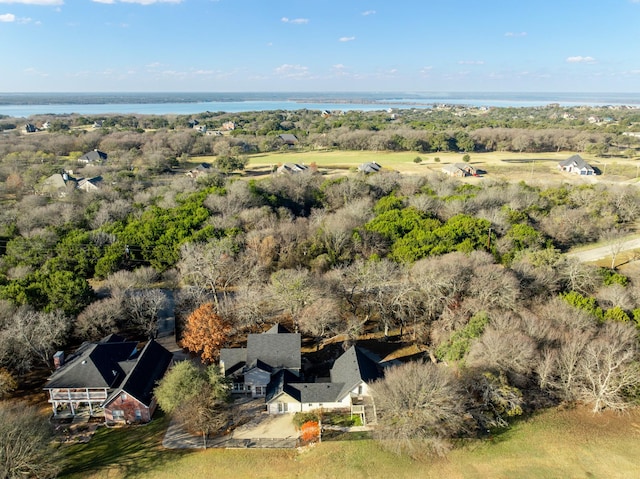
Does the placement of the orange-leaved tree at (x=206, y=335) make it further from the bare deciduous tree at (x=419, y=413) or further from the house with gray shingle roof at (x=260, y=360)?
the bare deciduous tree at (x=419, y=413)

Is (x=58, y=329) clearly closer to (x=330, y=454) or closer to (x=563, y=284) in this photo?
(x=330, y=454)

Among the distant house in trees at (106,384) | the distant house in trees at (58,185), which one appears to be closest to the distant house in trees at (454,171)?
the distant house in trees at (58,185)

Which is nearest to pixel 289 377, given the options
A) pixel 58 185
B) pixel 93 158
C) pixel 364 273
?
pixel 364 273

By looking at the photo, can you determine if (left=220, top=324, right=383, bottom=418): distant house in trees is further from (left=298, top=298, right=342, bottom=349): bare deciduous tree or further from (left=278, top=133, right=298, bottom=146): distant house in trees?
(left=278, top=133, right=298, bottom=146): distant house in trees

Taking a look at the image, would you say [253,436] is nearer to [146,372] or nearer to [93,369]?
[146,372]

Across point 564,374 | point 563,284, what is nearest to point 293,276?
point 564,374

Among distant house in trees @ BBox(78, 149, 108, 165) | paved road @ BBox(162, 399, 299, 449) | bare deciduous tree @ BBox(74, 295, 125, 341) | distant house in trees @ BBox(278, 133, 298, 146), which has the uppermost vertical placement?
distant house in trees @ BBox(278, 133, 298, 146)

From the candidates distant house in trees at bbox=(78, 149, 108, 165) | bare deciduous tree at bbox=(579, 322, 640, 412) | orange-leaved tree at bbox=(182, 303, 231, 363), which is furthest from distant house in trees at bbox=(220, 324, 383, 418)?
distant house in trees at bbox=(78, 149, 108, 165)
